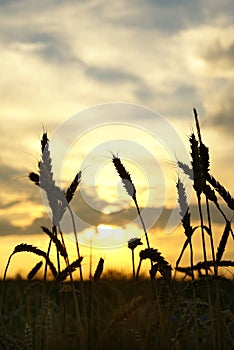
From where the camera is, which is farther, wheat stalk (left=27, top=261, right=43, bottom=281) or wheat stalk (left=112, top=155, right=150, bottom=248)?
wheat stalk (left=27, top=261, right=43, bottom=281)

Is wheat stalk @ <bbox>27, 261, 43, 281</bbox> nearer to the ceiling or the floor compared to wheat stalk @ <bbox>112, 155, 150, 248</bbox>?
nearer to the floor

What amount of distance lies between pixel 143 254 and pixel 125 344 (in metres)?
1.15

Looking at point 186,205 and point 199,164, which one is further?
point 186,205

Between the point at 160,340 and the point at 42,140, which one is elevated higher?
the point at 42,140

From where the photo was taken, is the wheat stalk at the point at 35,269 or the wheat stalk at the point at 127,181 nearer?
the wheat stalk at the point at 127,181

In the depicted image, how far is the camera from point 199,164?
3.31 meters

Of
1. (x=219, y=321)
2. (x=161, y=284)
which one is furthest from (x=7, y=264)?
(x=219, y=321)

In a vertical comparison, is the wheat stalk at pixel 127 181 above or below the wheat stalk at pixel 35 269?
above

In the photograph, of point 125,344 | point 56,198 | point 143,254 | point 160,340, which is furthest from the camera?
point 125,344

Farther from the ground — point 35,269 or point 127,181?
point 127,181

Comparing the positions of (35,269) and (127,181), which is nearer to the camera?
(127,181)

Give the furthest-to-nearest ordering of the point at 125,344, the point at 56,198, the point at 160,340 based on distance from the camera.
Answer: the point at 125,344 < the point at 160,340 < the point at 56,198

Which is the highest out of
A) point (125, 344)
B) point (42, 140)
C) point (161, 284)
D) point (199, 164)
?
point (42, 140)

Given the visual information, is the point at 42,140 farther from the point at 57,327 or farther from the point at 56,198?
the point at 57,327
